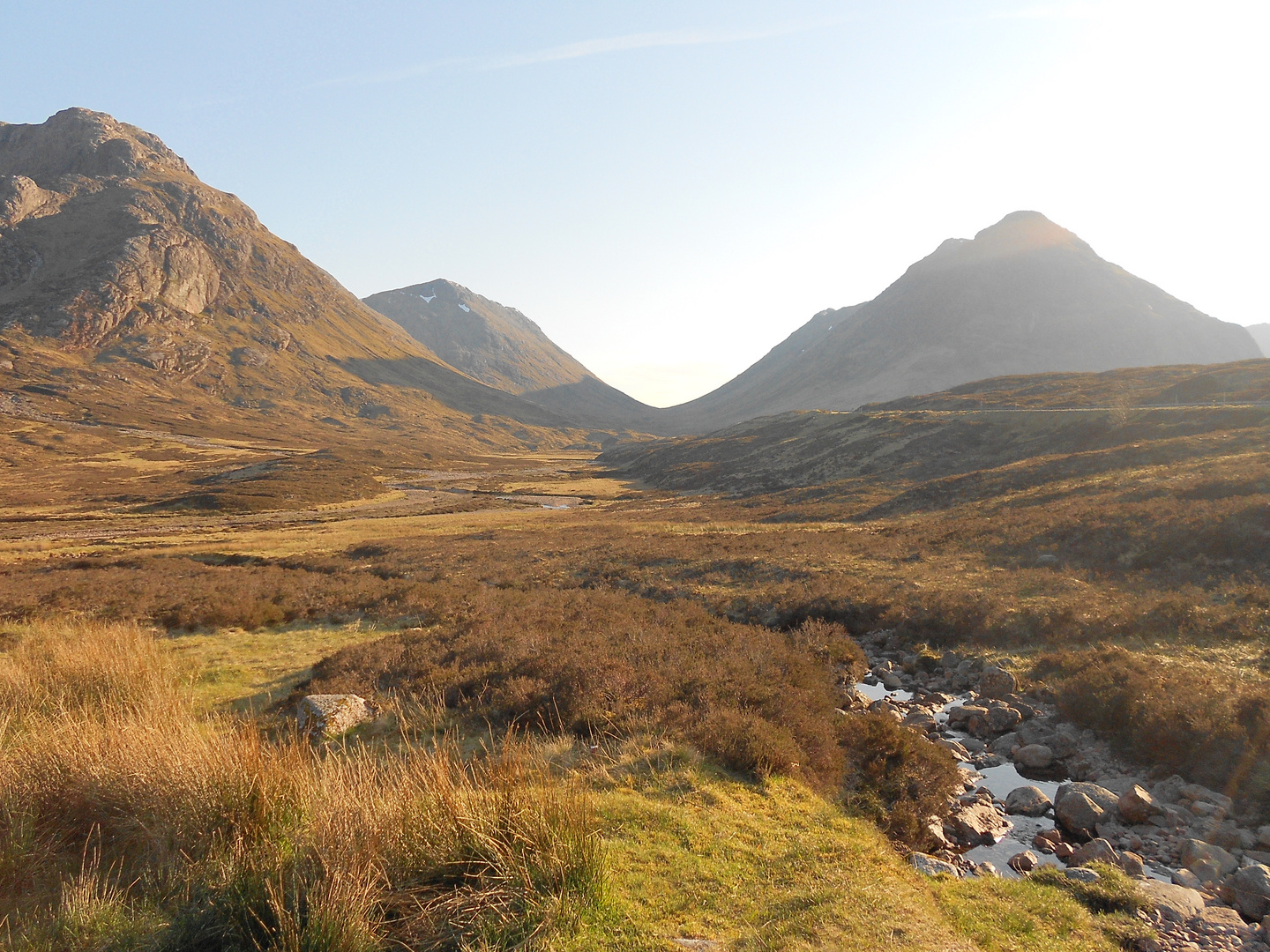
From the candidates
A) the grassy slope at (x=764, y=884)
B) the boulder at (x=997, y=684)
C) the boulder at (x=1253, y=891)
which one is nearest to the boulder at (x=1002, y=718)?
the boulder at (x=997, y=684)

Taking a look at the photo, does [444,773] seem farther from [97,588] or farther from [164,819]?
[97,588]

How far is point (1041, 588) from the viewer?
20.3m

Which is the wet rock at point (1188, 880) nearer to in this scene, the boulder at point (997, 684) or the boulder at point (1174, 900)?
the boulder at point (1174, 900)

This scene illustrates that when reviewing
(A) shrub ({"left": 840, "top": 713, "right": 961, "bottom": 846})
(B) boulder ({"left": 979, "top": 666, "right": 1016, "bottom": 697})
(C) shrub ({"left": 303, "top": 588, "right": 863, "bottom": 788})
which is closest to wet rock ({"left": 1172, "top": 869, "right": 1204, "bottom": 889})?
(A) shrub ({"left": 840, "top": 713, "right": 961, "bottom": 846})

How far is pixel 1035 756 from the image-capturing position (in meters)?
11.8

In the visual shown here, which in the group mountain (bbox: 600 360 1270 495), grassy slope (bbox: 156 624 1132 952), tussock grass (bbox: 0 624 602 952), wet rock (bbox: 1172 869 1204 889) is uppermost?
mountain (bbox: 600 360 1270 495)

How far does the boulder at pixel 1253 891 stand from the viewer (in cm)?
750

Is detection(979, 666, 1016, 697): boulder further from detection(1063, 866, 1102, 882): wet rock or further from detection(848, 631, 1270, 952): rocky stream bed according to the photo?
detection(1063, 866, 1102, 882): wet rock

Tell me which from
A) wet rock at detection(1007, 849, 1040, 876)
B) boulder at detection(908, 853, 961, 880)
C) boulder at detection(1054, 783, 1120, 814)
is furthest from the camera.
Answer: boulder at detection(1054, 783, 1120, 814)

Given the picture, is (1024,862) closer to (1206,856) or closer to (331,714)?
(1206,856)

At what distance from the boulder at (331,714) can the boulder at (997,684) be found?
587 inches

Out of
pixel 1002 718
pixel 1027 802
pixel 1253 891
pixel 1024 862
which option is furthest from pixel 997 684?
pixel 1253 891

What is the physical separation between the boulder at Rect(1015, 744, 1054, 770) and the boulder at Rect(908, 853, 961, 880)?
467cm

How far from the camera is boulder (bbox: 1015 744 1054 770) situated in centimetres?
1170
